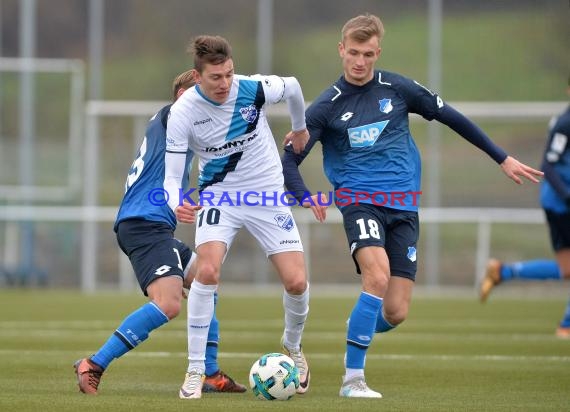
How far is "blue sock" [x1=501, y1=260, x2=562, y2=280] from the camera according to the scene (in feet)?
40.1

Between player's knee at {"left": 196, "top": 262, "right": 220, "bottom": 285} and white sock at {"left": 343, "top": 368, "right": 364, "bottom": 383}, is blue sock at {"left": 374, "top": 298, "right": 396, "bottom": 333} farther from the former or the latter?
player's knee at {"left": 196, "top": 262, "right": 220, "bottom": 285}

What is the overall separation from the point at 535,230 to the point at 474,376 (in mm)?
12165

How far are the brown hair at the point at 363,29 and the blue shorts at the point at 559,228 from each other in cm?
482

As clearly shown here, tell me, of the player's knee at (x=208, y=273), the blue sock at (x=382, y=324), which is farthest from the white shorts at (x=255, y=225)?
the blue sock at (x=382, y=324)

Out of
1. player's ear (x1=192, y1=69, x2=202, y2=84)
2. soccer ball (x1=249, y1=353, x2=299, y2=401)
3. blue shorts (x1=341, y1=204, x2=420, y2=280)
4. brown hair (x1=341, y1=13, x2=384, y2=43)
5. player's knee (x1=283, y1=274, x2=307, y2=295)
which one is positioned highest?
brown hair (x1=341, y1=13, x2=384, y2=43)

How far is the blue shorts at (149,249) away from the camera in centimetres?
722

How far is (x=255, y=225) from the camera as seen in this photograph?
7.33 meters

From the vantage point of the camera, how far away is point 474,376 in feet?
27.0

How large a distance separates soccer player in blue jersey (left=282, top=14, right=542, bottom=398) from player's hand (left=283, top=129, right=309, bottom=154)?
5cm

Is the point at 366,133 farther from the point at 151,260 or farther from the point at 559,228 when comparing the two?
the point at 559,228

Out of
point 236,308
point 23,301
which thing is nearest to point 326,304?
point 236,308

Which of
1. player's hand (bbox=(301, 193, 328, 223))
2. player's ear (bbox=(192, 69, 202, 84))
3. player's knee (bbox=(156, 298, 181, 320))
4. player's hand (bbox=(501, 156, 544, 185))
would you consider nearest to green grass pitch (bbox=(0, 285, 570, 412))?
player's knee (bbox=(156, 298, 181, 320))

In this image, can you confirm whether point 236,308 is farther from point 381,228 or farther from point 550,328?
point 381,228

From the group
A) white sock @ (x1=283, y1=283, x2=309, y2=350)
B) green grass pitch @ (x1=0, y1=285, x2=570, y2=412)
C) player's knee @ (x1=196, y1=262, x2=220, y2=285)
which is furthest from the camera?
white sock @ (x1=283, y1=283, x2=309, y2=350)
